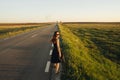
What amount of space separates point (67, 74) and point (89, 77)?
806 mm

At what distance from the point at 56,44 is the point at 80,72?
4.92 ft

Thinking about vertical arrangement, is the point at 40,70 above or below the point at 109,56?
above

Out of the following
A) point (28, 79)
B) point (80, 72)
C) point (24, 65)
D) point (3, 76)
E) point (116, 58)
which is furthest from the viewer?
point (116, 58)

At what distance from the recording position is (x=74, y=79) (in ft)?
22.5

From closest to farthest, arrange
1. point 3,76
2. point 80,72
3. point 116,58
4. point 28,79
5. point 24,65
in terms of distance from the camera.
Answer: point 28,79 < point 3,76 < point 80,72 < point 24,65 < point 116,58

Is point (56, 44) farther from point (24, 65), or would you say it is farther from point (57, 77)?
point (24, 65)

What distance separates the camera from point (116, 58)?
550 inches

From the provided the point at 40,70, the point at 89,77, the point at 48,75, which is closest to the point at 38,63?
the point at 40,70

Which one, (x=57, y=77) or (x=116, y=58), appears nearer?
(x=57, y=77)

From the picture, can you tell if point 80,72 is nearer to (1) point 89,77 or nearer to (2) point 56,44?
(1) point 89,77

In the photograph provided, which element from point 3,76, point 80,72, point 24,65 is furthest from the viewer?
point 24,65

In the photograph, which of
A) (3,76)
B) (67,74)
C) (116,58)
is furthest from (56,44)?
(116,58)

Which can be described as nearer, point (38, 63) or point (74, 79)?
point (74, 79)

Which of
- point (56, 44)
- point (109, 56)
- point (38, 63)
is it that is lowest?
point (109, 56)
